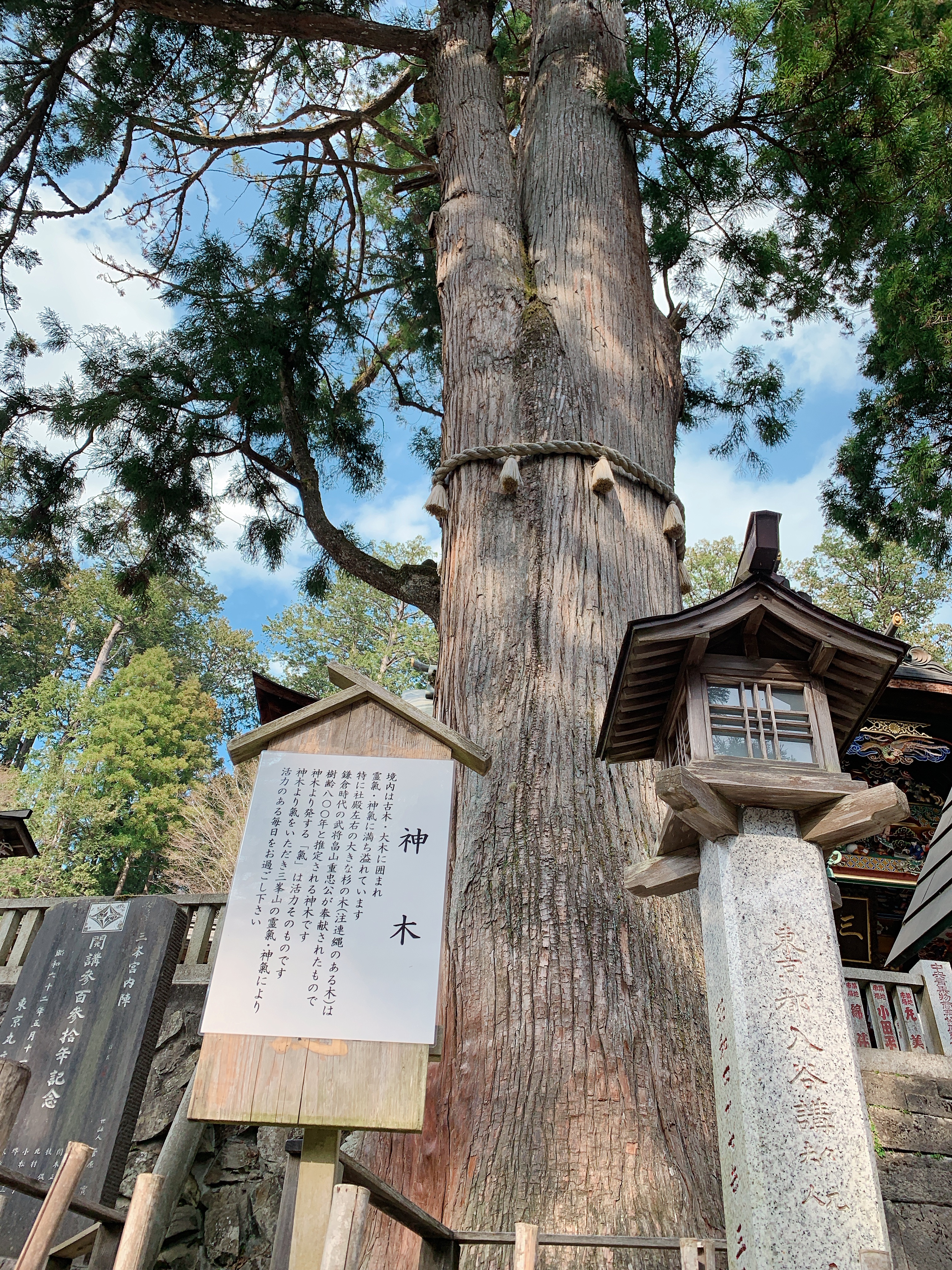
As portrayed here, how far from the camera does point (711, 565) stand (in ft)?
60.4

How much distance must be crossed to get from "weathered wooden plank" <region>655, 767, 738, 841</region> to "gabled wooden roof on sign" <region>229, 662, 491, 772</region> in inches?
18.3

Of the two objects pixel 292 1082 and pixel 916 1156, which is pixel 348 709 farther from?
pixel 916 1156

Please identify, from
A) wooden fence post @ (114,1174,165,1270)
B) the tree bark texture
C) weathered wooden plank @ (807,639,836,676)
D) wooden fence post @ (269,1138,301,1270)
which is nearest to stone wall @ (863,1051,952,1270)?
the tree bark texture

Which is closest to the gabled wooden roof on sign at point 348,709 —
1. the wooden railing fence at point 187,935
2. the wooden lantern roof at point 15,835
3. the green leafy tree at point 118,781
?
the wooden railing fence at point 187,935

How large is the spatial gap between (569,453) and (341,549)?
248 cm

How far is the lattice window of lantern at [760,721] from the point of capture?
8.35 feet

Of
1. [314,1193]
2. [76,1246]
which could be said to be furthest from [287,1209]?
[314,1193]

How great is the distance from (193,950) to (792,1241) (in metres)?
4.77

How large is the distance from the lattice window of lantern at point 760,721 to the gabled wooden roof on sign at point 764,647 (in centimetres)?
10

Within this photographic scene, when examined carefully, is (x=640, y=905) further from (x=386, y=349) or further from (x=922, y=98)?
(x=386, y=349)

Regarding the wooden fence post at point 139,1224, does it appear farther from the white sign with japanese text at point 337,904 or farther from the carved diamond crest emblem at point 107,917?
the carved diamond crest emblem at point 107,917

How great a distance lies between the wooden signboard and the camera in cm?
347

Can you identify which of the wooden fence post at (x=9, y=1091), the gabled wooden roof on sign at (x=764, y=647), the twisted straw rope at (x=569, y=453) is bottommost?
the wooden fence post at (x=9, y=1091)

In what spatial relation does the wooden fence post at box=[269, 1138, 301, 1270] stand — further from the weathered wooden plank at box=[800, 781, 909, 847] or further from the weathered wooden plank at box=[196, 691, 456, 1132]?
the weathered wooden plank at box=[800, 781, 909, 847]
